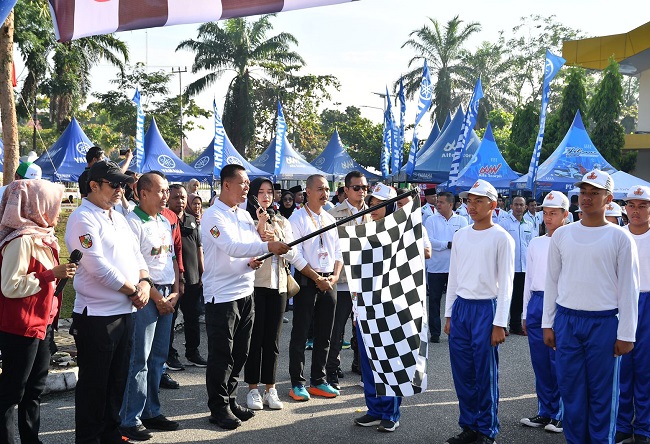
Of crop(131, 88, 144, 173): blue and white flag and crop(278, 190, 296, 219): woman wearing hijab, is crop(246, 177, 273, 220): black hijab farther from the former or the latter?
crop(131, 88, 144, 173): blue and white flag

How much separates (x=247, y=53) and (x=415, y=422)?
36.8 m

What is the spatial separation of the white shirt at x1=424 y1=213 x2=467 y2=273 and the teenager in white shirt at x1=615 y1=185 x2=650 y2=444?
3997 millimetres

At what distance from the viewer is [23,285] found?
4172 mm

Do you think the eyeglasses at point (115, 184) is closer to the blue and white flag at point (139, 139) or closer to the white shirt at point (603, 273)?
the white shirt at point (603, 273)

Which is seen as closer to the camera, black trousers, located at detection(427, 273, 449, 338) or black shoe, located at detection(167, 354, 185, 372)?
black shoe, located at detection(167, 354, 185, 372)

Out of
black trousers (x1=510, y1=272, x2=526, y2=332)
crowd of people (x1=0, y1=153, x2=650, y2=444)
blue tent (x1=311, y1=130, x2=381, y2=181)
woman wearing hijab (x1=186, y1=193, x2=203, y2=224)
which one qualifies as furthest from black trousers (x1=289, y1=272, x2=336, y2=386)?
blue tent (x1=311, y1=130, x2=381, y2=181)

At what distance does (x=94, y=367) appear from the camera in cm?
432

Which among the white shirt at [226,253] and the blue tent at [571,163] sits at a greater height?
the blue tent at [571,163]

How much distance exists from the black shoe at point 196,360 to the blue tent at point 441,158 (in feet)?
49.3

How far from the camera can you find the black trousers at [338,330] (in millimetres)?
6699

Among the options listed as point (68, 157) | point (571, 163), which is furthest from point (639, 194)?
point (68, 157)

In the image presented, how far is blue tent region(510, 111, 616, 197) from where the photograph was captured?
17969 mm

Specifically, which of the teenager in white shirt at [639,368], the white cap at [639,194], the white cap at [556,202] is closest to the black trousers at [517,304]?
the white cap at [556,202]

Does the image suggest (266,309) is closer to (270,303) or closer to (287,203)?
(270,303)
